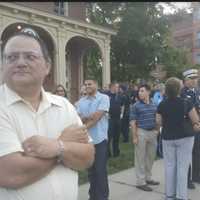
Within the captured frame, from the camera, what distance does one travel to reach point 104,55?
15.5 m

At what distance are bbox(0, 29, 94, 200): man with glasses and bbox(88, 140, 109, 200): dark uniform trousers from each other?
8.77 feet

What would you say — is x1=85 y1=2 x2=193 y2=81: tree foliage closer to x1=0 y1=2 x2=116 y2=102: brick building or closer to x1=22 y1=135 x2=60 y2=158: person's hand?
x1=0 y1=2 x2=116 y2=102: brick building

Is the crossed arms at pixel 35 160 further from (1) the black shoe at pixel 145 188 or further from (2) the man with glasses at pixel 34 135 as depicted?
(1) the black shoe at pixel 145 188

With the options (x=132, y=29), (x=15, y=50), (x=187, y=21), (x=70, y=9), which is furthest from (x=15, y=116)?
(x=187, y=21)

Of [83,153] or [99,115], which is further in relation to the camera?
[99,115]

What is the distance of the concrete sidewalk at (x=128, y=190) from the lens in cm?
524

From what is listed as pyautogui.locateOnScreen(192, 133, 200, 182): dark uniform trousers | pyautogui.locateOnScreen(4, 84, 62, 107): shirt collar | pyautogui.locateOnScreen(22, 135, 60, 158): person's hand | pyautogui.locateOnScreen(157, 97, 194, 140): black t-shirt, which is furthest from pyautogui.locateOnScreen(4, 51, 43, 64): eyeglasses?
pyautogui.locateOnScreen(192, 133, 200, 182): dark uniform trousers

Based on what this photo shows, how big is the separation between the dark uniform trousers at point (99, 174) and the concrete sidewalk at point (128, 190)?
502mm

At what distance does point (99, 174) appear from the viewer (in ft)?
15.2

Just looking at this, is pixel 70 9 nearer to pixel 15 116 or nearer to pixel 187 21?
pixel 15 116

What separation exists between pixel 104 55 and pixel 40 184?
46.0ft

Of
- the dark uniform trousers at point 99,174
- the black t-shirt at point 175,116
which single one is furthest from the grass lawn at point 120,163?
the black t-shirt at point 175,116

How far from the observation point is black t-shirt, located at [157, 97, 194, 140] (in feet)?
15.3

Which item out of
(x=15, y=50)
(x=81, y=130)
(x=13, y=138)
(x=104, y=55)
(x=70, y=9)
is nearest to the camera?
(x=13, y=138)
